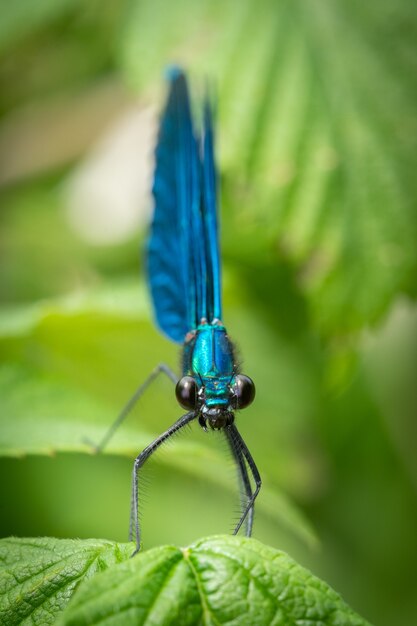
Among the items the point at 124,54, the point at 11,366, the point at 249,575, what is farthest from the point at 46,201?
the point at 249,575

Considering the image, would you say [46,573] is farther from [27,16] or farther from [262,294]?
[27,16]

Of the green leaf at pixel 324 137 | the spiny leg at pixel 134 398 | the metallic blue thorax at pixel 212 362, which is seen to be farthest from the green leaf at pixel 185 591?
the green leaf at pixel 324 137

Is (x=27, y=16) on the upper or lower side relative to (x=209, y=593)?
upper

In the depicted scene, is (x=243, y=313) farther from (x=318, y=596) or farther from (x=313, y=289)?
(x=318, y=596)

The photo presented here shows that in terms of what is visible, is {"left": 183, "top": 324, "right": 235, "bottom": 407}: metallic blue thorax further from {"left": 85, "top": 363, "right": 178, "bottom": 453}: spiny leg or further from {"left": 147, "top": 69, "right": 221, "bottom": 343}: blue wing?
{"left": 85, "top": 363, "right": 178, "bottom": 453}: spiny leg

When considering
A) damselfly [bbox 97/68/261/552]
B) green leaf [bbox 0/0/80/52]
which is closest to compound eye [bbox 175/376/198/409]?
damselfly [bbox 97/68/261/552]

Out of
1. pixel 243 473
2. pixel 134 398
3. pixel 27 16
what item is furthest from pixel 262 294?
pixel 27 16

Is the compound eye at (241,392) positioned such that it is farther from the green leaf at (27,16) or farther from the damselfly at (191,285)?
the green leaf at (27,16)
